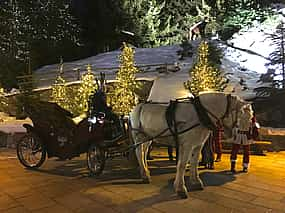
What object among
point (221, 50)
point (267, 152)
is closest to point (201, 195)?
point (267, 152)

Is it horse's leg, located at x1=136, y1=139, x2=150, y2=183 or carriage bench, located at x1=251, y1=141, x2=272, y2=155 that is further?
carriage bench, located at x1=251, y1=141, x2=272, y2=155

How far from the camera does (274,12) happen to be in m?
18.0

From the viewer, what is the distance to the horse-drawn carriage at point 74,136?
6734mm

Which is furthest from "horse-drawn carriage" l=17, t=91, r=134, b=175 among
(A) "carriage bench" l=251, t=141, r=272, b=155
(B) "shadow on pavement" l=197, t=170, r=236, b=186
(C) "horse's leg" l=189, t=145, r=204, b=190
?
(A) "carriage bench" l=251, t=141, r=272, b=155

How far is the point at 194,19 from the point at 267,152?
44.5 ft

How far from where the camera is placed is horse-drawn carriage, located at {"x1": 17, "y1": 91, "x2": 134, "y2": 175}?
265 inches

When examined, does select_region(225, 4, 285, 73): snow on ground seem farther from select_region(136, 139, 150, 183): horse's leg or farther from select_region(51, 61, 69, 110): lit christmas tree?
select_region(136, 139, 150, 183): horse's leg

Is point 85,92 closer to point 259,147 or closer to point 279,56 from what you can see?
point 259,147

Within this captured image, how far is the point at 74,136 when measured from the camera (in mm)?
6941

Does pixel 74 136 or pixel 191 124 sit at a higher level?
pixel 191 124

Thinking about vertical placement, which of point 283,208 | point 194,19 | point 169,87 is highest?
point 194,19

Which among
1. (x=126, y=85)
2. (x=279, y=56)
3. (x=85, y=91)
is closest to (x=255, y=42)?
(x=279, y=56)

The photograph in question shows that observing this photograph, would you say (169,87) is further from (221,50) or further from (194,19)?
(194,19)

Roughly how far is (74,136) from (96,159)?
0.68 m
